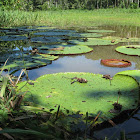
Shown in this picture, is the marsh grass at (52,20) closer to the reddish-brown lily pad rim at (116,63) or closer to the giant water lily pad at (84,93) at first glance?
the reddish-brown lily pad rim at (116,63)

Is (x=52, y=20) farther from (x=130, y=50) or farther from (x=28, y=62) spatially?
(x=28, y=62)

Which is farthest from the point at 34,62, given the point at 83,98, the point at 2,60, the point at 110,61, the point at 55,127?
the point at 55,127

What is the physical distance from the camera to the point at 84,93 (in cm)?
172

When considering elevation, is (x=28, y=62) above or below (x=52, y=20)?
below

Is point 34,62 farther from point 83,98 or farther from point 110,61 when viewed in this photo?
point 83,98

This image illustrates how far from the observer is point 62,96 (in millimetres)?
1670

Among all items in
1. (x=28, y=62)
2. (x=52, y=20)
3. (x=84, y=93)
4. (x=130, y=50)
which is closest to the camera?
(x=84, y=93)

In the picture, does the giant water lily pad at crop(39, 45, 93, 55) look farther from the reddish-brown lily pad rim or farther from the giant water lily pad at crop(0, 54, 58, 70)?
the reddish-brown lily pad rim

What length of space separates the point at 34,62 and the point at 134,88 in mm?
1503

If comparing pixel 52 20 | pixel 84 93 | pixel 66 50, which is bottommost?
pixel 84 93

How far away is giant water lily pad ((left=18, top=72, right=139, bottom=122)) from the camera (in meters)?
1.50

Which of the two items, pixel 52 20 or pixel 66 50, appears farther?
pixel 52 20

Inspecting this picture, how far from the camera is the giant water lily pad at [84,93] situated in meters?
1.50

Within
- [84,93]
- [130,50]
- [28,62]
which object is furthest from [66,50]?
[84,93]
